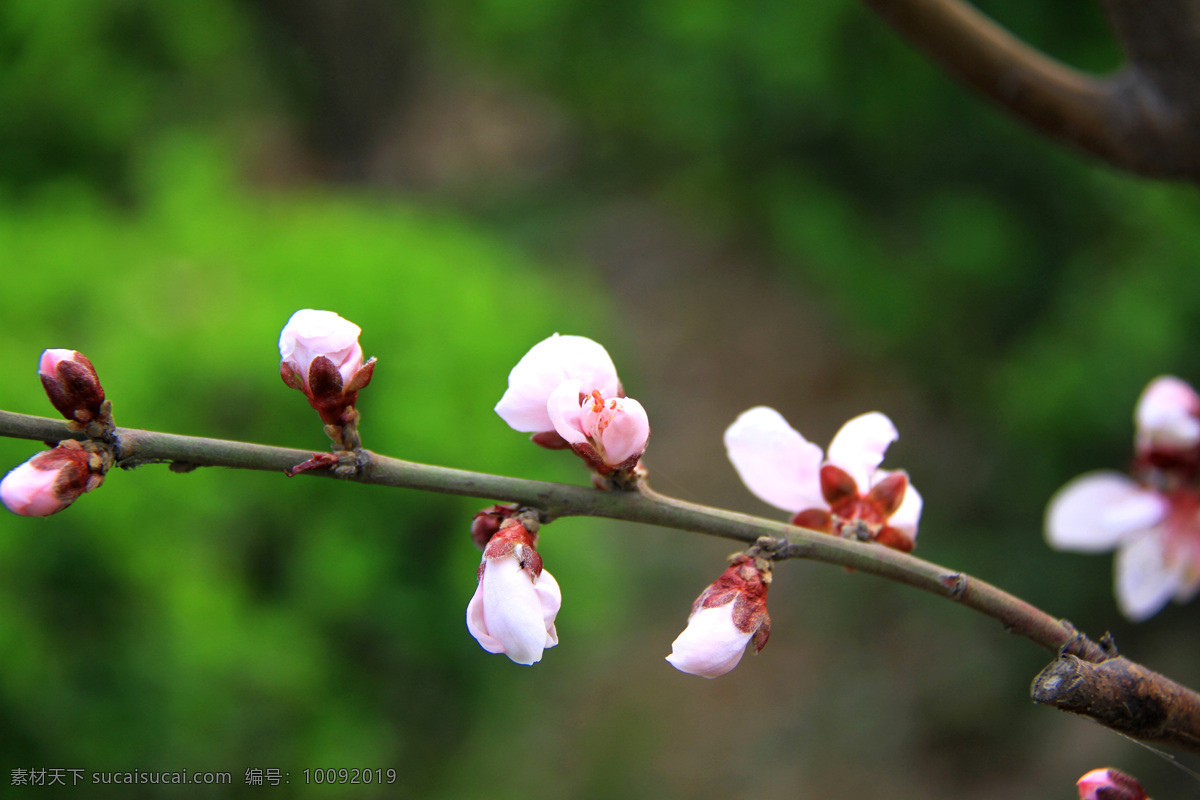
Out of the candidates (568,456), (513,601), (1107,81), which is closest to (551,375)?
A: (513,601)

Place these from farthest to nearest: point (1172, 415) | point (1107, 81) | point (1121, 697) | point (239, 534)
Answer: point (239, 534) → point (1107, 81) → point (1172, 415) → point (1121, 697)

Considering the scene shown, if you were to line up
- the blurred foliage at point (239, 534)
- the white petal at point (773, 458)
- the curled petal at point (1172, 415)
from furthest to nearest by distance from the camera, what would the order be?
1. the blurred foliage at point (239, 534)
2. the curled petal at point (1172, 415)
3. the white petal at point (773, 458)

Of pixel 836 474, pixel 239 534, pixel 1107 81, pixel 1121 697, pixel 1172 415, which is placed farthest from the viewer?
pixel 239 534

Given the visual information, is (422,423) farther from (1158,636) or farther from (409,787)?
(1158,636)

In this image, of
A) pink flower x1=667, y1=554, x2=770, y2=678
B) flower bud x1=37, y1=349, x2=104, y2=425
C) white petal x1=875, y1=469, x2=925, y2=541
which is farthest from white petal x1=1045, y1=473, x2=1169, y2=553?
flower bud x1=37, y1=349, x2=104, y2=425

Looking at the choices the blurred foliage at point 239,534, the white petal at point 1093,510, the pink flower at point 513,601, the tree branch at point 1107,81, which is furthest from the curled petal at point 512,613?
the blurred foliage at point 239,534

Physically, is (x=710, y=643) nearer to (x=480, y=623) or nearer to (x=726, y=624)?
(x=726, y=624)

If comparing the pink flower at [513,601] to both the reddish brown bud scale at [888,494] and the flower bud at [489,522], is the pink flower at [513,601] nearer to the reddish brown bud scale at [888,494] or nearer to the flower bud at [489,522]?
the flower bud at [489,522]
